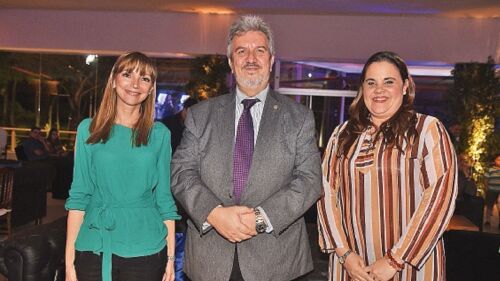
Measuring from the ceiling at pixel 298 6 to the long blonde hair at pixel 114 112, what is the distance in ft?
22.2

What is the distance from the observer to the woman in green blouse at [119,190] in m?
2.15

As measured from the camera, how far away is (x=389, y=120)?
87.7 inches

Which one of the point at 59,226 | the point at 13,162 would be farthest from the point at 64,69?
the point at 59,226

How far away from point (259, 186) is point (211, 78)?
789cm

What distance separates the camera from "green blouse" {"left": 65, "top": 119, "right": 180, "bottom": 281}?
2.15 m

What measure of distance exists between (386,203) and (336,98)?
9444mm

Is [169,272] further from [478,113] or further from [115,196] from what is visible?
[478,113]

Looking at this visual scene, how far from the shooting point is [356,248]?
2.29 meters

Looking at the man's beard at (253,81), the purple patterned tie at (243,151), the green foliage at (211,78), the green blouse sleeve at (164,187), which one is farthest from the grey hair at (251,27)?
the green foliage at (211,78)

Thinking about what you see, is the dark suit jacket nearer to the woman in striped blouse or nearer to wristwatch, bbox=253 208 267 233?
wristwatch, bbox=253 208 267 233

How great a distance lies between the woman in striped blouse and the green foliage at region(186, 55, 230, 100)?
759 cm

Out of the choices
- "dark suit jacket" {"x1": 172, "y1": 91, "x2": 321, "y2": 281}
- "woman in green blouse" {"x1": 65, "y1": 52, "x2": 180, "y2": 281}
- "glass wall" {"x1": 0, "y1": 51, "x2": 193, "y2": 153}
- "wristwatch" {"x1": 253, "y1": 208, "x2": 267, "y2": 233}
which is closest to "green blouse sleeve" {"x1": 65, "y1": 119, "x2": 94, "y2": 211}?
"woman in green blouse" {"x1": 65, "y1": 52, "x2": 180, "y2": 281}

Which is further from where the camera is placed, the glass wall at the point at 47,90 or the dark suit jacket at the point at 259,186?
the glass wall at the point at 47,90

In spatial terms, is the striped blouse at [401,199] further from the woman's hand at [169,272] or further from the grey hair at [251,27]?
the woman's hand at [169,272]
